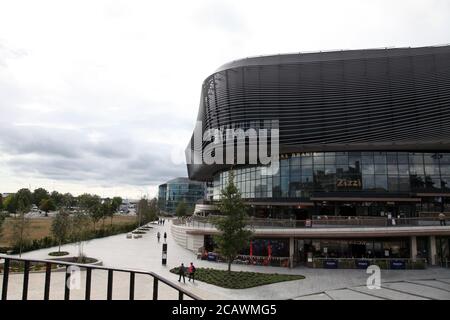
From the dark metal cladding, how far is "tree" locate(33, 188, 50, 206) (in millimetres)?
103418

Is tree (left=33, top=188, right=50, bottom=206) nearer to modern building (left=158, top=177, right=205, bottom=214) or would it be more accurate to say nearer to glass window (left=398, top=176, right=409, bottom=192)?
modern building (left=158, top=177, right=205, bottom=214)

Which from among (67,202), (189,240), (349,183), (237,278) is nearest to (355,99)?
(349,183)

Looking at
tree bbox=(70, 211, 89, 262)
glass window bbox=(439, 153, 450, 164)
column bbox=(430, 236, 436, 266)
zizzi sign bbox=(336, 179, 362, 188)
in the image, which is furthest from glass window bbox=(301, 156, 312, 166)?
tree bbox=(70, 211, 89, 262)

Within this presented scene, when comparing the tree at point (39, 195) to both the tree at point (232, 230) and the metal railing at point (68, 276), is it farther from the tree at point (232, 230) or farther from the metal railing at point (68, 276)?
the metal railing at point (68, 276)

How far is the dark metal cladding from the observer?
141ft

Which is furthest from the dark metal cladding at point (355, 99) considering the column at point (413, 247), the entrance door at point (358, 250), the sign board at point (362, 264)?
the sign board at point (362, 264)

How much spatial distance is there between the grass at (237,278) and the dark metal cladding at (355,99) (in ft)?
77.2

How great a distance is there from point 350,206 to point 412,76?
1925 cm

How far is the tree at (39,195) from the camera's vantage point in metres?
120

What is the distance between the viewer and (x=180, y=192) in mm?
154750

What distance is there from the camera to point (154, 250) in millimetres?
37188

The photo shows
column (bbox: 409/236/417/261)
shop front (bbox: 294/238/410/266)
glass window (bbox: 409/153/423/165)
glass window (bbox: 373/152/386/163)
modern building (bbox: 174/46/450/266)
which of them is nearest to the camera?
column (bbox: 409/236/417/261)
